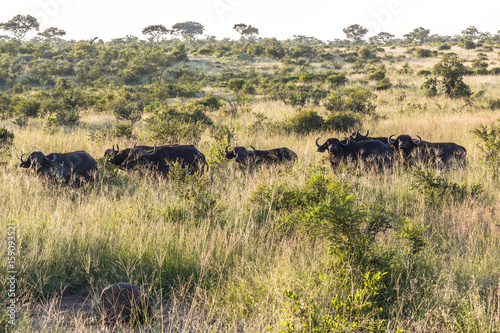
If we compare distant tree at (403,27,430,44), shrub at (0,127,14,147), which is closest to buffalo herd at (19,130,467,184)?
shrub at (0,127,14,147)

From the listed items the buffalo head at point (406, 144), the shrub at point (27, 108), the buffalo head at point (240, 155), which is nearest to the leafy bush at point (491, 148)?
the buffalo head at point (406, 144)

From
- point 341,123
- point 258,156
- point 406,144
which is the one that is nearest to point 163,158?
point 258,156

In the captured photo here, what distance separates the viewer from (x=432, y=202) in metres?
6.02

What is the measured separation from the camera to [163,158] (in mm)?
8047

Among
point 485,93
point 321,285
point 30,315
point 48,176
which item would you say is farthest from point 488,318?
point 485,93

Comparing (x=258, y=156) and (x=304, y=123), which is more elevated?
(x=304, y=123)

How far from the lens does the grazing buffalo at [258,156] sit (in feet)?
28.4

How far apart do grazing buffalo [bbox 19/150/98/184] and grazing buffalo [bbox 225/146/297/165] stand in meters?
2.98

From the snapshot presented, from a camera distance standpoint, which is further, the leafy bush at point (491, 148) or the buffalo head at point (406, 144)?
the buffalo head at point (406, 144)

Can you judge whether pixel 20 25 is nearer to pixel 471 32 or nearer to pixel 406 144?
pixel 406 144

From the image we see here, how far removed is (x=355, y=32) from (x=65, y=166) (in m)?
91.3

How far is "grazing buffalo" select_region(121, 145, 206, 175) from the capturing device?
26.0 feet

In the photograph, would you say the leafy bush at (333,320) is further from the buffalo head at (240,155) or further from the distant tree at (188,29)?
the distant tree at (188,29)

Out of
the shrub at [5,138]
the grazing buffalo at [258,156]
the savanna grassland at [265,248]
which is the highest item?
the shrub at [5,138]
